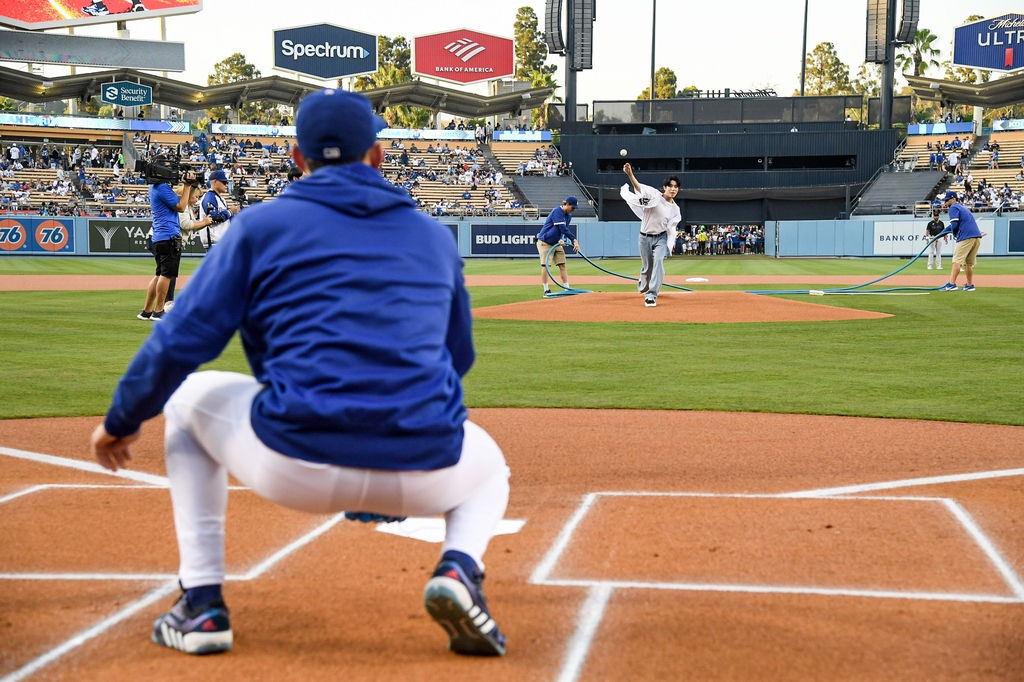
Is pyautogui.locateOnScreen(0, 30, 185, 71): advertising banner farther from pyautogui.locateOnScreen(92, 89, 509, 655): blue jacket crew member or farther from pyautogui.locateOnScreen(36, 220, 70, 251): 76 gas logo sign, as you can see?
pyautogui.locateOnScreen(92, 89, 509, 655): blue jacket crew member

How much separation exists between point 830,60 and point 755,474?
376 ft

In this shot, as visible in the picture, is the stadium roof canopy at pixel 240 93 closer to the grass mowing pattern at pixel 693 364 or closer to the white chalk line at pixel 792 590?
the grass mowing pattern at pixel 693 364

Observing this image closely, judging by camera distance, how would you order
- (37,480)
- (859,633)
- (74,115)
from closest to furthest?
(859,633)
(37,480)
(74,115)

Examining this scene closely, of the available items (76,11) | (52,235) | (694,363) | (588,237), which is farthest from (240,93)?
(694,363)

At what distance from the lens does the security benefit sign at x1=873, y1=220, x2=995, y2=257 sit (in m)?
44.3

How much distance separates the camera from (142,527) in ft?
15.6

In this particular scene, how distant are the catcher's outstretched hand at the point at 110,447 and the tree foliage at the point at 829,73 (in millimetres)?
116222

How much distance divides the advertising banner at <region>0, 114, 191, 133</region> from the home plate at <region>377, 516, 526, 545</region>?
59663 mm

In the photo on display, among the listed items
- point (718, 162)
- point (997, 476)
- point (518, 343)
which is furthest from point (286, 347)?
point (718, 162)

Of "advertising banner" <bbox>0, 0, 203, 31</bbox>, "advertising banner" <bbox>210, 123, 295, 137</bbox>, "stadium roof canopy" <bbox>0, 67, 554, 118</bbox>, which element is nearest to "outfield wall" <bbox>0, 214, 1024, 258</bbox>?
"stadium roof canopy" <bbox>0, 67, 554, 118</bbox>

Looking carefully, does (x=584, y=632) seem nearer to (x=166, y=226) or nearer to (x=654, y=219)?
(x=166, y=226)

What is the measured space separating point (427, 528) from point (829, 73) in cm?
11607

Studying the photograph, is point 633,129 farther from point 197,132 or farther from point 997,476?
point 997,476

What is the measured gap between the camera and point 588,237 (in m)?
47.6
